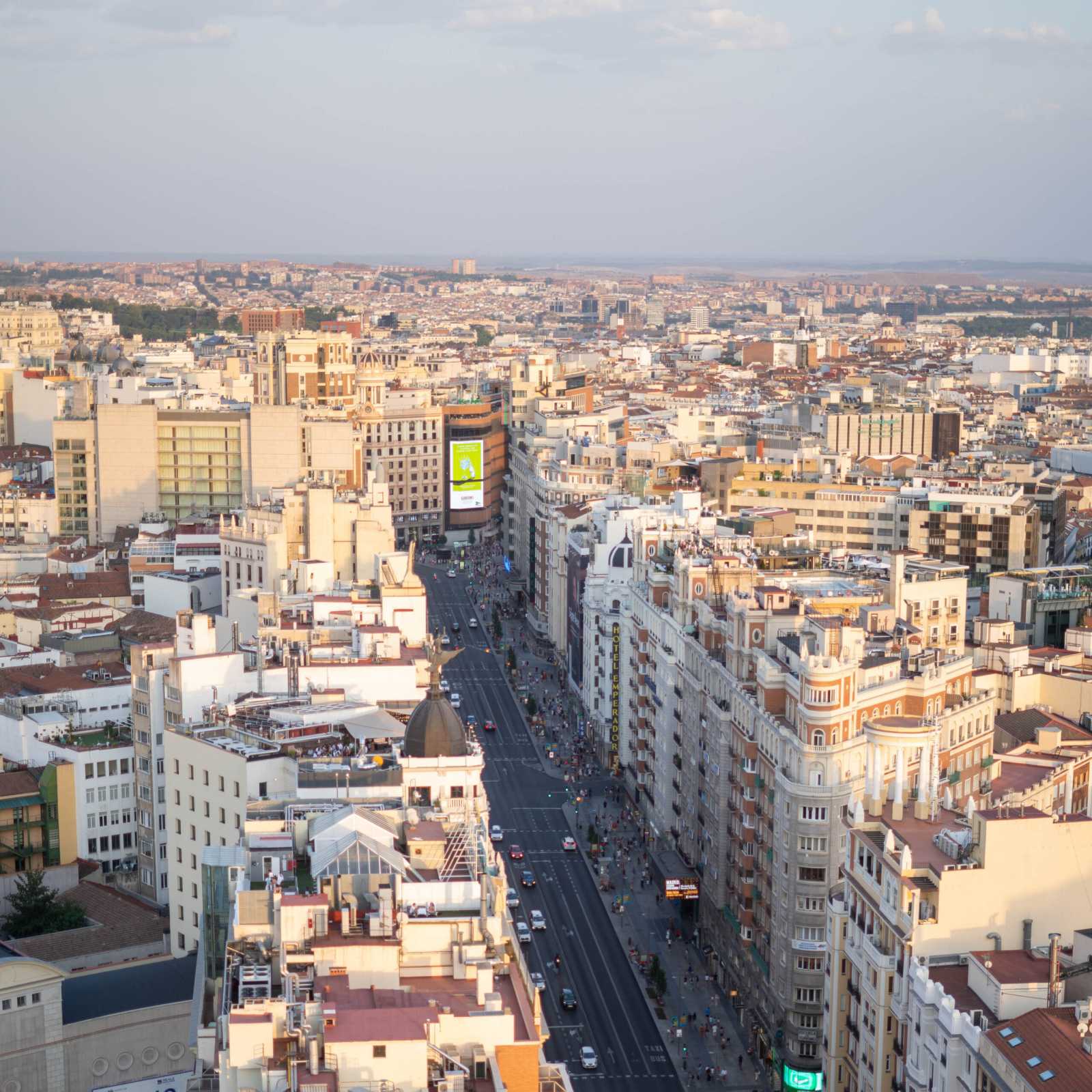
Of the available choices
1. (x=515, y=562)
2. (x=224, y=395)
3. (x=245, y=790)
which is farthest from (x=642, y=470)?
(x=245, y=790)

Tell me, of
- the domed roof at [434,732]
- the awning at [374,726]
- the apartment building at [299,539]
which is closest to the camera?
the domed roof at [434,732]

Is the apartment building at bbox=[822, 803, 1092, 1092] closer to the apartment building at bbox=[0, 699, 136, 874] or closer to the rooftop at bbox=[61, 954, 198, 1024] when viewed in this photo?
the rooftop at bbox=[61, 954, 198, 1024]

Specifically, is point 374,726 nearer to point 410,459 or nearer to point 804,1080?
point 804,1080

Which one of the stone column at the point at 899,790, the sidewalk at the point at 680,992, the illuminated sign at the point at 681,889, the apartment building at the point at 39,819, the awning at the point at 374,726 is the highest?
the stone column at the point at 899,790

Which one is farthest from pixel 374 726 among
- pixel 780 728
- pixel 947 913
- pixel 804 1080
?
pixel 947 913

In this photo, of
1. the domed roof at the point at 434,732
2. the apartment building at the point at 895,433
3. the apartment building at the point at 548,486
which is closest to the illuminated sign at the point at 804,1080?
the domed roof at the point at 434,732

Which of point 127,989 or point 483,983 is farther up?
point 483,983

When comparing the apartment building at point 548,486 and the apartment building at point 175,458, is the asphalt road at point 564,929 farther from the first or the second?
the apartment building at point 175,458
